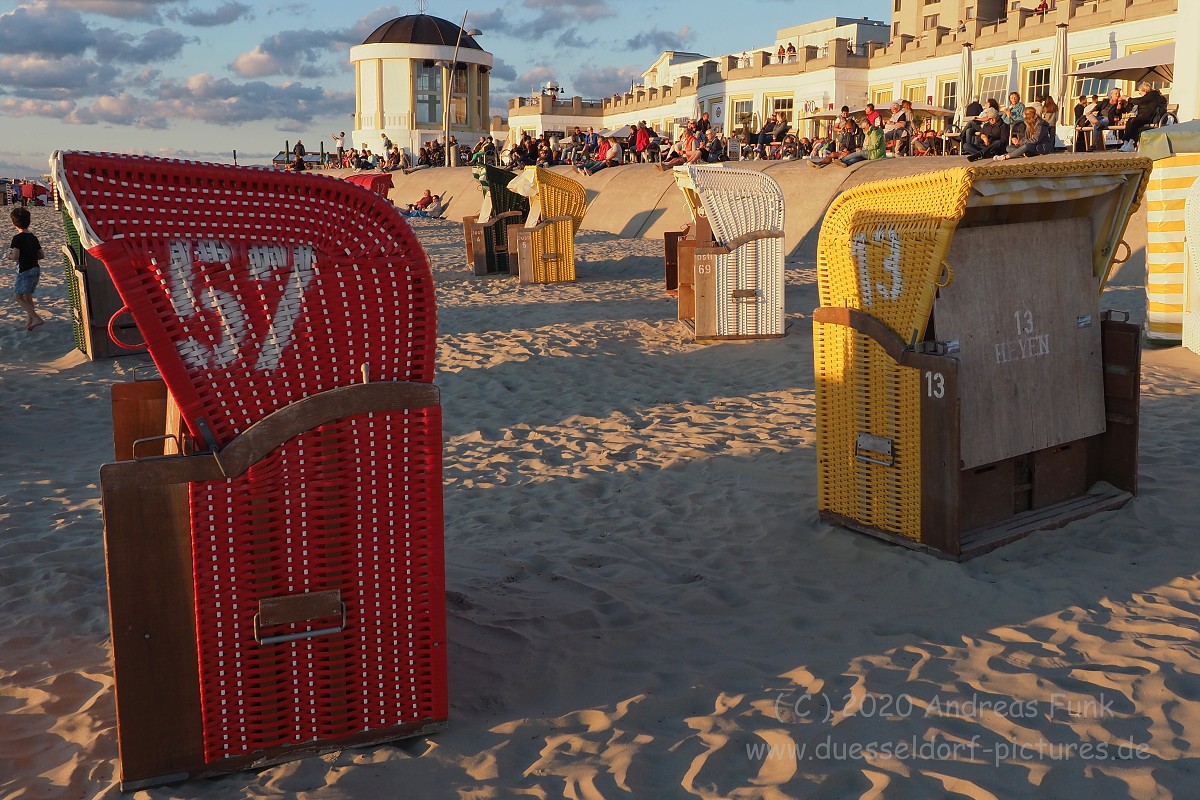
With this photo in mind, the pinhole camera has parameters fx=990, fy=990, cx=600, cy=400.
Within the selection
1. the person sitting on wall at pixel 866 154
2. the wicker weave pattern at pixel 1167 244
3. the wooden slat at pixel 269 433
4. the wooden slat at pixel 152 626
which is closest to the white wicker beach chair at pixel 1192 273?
the wicker weave pattern at pixel 1167 244

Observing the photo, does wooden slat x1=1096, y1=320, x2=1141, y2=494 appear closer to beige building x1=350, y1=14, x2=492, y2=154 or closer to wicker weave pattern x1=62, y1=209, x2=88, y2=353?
wicker weave pattern x1=62, y1=209, x2=88, y2=353

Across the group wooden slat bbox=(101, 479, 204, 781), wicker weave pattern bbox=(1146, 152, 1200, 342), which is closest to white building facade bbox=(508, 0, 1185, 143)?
wicker weave pattern bbox=(1146, 152, 1200, 342)

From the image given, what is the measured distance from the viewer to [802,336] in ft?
34.6

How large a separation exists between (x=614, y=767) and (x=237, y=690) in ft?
3.84

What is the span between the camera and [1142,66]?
2053 cm

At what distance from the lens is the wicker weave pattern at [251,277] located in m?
2.76

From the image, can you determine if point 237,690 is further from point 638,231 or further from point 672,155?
point 672,155

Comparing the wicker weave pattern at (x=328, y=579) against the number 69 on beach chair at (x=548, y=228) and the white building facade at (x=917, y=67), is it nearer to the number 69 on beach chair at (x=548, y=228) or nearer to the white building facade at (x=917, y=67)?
the number 69 on beach chair at (x=548, y=228)

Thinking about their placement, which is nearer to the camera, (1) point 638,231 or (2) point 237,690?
(2) point 237,690

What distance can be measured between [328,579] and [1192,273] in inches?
326

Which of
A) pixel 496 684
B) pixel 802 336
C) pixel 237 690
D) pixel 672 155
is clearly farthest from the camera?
pixel 672 155

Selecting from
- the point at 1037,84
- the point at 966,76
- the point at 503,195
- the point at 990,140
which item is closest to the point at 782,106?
the point at 966,76

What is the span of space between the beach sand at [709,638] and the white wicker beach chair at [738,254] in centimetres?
302

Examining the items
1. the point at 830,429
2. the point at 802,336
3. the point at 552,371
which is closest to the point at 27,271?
the point at 552,371
